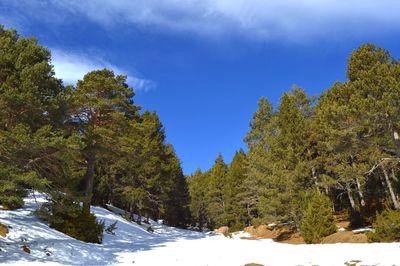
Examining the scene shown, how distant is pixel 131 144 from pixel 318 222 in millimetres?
14402

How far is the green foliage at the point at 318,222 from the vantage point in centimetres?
2369

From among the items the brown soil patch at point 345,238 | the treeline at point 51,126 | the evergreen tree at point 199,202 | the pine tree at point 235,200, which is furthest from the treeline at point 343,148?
the evergreen tree at point 199,202

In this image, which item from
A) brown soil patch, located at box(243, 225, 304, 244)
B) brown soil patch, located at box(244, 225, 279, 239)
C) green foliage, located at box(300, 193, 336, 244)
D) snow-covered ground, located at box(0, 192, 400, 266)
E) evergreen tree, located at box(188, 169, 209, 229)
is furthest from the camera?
evergreen tree, located at box(188, 169, 209, 229)

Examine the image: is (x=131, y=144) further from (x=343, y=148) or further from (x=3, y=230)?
(x=343, y=148)

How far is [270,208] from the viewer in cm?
3209

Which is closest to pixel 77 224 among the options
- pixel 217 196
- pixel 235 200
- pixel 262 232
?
pixel 262 232

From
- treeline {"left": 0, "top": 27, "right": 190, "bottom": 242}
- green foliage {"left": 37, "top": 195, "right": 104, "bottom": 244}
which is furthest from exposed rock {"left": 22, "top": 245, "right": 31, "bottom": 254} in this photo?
green foliage {"left": 37, "top": 195, "right": 104, "bottom": 244}

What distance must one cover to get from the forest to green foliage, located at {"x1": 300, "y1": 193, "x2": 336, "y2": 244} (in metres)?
0.07

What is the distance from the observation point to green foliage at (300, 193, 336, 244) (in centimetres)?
2369

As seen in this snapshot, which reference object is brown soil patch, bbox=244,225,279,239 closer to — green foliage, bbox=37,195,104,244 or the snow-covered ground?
the snow-covered ground

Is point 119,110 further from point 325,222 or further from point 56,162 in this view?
point 325,222

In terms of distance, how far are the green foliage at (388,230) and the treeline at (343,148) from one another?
13.1 ft

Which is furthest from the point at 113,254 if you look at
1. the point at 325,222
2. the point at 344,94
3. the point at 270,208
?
the point at 270,208

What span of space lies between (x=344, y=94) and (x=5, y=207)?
Answer: 70.9 feet
